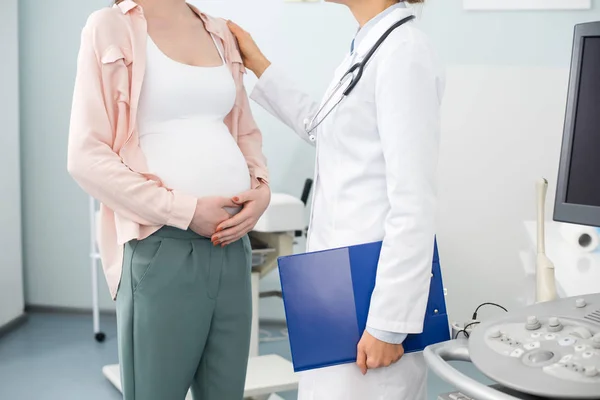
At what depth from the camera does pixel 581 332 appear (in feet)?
2.88

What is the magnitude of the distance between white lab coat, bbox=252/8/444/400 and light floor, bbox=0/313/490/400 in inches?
62.7

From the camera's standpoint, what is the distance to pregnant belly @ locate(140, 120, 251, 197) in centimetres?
145

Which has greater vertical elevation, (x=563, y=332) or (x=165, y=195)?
(x=165, y=195)

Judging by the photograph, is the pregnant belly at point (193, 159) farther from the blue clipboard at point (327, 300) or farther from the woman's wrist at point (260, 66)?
the blue clipboard at point (327, 300)

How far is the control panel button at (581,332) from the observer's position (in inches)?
34.3

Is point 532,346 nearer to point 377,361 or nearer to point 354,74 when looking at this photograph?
point 377,361

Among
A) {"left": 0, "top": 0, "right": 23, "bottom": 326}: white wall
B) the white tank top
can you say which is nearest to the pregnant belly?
the white tank top

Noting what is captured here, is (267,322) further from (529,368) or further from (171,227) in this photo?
(529,368)

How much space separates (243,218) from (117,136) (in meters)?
0.29

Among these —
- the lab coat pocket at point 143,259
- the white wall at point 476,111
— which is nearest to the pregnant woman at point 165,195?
the lab coat pocket at point 143,259

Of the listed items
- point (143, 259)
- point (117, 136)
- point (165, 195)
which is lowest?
point (143, 259)

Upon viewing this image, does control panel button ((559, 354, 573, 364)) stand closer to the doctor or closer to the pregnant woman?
the doctor

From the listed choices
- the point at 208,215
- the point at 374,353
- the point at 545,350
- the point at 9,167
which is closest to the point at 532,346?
the point at 545,350

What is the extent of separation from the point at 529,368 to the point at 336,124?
1.96 feet
